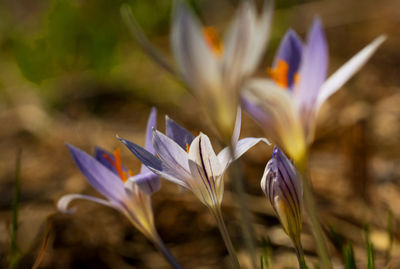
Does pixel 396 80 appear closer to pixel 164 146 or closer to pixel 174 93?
pixel 174 93

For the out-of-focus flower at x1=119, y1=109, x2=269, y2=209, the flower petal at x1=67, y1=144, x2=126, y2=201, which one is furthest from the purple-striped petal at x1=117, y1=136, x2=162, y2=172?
the flower petal at x1=67, y1=144, x2=126, y2=201

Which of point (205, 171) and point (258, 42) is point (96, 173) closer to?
point (205, 171)

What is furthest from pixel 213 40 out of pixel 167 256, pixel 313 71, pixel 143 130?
pixel 143 130

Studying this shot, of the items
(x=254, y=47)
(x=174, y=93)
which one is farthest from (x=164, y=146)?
(x=174, y=93)

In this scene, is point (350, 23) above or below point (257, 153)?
above

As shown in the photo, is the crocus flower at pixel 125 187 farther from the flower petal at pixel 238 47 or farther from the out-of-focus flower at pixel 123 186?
the flower petal at pixel 238 47

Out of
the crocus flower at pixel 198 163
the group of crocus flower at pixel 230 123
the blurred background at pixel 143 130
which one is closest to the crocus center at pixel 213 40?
the group of crocus flower at pixel 230 123

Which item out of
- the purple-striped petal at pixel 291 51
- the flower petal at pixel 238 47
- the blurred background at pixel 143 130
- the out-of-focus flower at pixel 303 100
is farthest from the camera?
the blurred background at pixel 143 130
